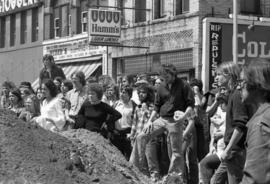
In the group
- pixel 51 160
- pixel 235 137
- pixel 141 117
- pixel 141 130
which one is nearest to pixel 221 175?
pixel 235 137

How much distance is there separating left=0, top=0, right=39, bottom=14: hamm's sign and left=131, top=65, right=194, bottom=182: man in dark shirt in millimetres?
26854

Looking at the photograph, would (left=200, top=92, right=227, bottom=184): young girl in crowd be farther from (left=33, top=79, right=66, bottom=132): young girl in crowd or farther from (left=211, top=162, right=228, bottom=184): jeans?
(left=33, top=79, right=66, bottom=132): young girl in crowd

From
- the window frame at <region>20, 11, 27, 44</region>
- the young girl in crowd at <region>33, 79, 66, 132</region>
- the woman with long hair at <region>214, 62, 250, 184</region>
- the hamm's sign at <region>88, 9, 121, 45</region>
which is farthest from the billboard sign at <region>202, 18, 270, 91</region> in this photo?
the window frame at <region>20, 11, 27, 44</region>

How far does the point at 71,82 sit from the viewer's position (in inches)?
555

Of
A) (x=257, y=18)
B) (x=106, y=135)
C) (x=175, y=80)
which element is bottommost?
(x=106, y=135)

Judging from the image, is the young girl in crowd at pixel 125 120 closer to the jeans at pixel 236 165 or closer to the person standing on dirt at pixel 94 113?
the person standing on dirt at pixel 94 113

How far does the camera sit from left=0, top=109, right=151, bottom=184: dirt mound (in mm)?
7172

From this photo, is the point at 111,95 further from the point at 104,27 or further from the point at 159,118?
the point at 104,27

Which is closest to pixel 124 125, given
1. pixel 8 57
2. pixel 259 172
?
pixel 259 172

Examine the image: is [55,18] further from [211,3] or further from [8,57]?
[211,3]

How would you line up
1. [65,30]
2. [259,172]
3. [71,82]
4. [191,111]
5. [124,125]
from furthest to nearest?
[65,30]
[71,82]
[124,125]
[191,111]
[259,172]

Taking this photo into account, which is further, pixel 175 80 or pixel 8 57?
pixel 8 57

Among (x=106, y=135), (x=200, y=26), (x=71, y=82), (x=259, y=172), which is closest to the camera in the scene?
(x=259, y=172)

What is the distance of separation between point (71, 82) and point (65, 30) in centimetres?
2115
